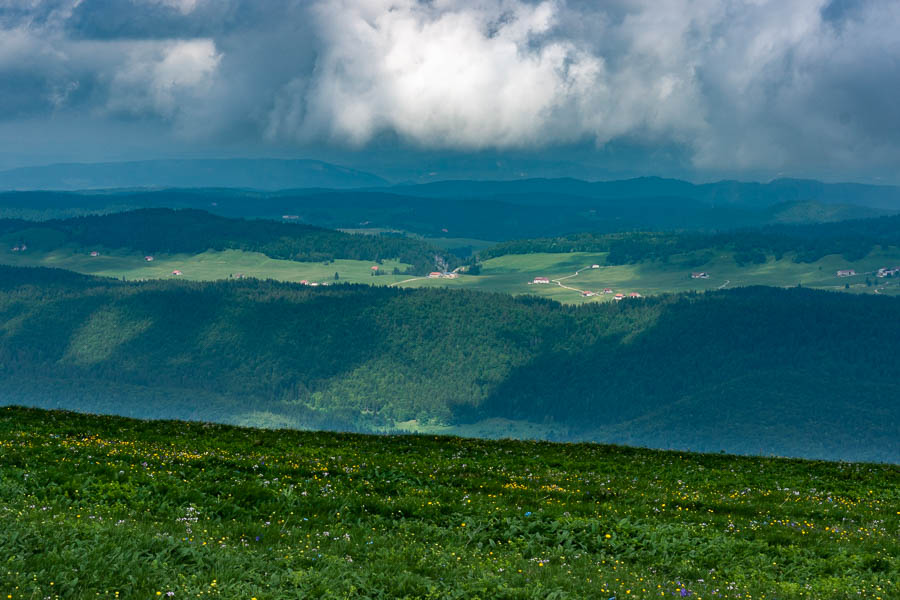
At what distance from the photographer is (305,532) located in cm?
2139

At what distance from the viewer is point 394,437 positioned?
1928 inches

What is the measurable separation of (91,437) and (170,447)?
5967 mm

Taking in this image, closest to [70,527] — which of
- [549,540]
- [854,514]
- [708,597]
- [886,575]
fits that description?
[549,540]

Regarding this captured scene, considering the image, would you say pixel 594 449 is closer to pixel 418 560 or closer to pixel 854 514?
pixel 854 514

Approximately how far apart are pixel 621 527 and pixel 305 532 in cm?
965

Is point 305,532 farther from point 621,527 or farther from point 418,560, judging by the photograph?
point 621,527

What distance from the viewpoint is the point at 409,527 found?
76.2 feet

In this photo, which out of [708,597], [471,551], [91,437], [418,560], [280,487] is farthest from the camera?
[91,437]

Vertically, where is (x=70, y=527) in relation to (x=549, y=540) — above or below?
above

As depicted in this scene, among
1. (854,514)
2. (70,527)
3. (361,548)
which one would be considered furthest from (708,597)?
(70,527)

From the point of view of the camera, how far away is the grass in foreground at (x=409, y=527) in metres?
17.3

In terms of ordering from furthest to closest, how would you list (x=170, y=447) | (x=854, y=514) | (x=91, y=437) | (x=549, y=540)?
1. (x=91, y=437)
2. (x=170, y=447)
3. (x=854, y=514)
4. (x=549, y=540)

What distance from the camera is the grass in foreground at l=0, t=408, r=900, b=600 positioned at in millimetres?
17328

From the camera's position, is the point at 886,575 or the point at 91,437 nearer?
the point at 886,575
